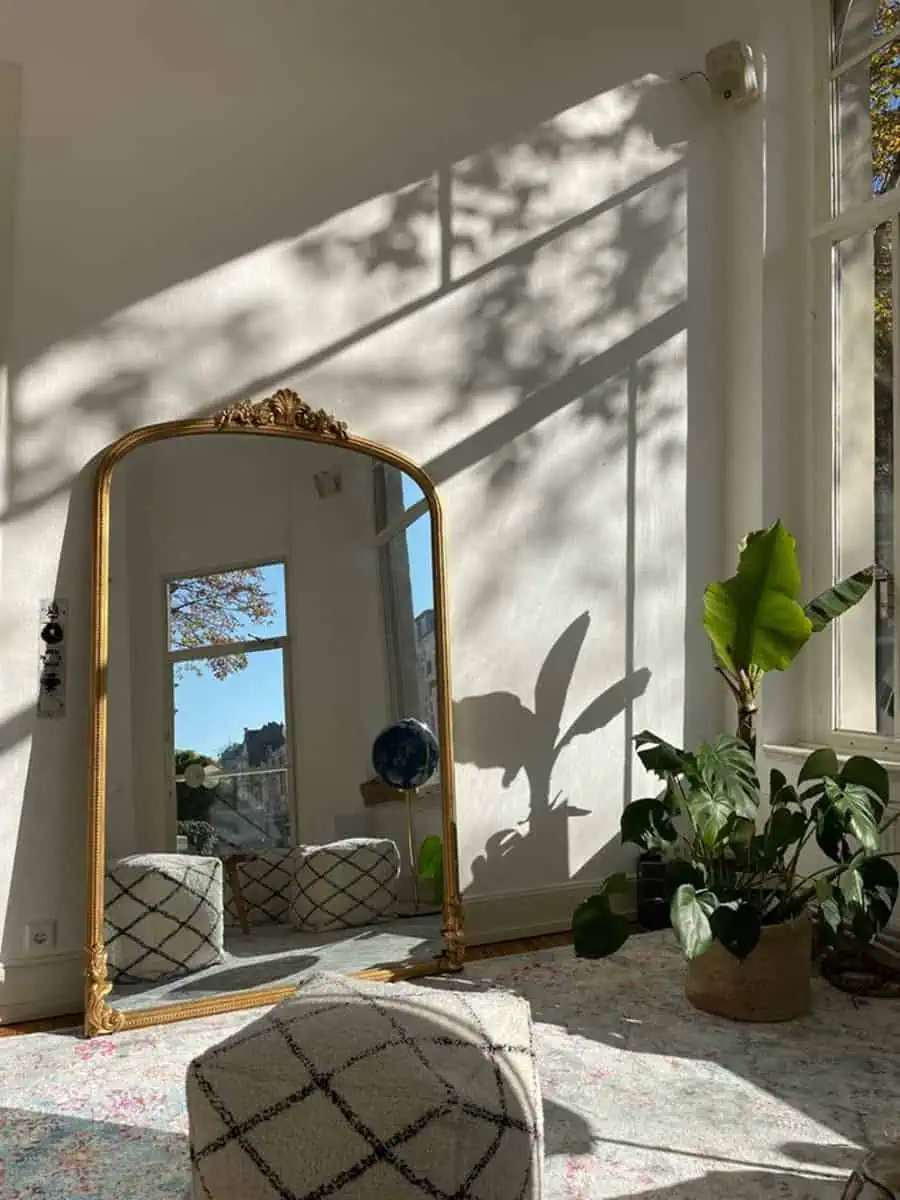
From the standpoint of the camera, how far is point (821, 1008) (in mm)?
3658

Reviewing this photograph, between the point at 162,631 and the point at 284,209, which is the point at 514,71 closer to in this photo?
the point at 284,209

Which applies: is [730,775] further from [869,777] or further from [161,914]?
[161,914]

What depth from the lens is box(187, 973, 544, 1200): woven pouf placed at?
1926 mm

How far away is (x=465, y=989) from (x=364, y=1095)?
6.40 ft

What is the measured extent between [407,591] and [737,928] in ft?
5.51

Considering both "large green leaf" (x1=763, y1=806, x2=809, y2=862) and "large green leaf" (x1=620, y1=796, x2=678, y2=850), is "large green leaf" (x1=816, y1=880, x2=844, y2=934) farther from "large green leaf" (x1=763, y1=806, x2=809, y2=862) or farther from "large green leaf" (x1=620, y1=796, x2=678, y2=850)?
"large green leaf" (x1=620, y1=796, x2=678, y2=850)

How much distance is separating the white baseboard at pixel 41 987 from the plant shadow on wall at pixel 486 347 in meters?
0.07

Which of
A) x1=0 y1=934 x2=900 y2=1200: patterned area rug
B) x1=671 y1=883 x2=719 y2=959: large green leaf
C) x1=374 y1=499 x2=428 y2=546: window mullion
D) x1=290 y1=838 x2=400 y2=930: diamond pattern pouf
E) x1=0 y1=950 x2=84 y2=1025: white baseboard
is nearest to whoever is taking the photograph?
x1=0 y1=934 x2=900 y2=1200: patterned area rug

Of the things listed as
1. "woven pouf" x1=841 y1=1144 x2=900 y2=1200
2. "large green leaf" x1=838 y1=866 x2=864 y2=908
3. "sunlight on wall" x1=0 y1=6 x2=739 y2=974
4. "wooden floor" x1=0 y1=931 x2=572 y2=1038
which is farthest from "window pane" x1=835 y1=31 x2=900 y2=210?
"woven pouf" x1=841 y1=1144 x2=900 y2=1200

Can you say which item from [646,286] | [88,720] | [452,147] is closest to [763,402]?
[646,286]

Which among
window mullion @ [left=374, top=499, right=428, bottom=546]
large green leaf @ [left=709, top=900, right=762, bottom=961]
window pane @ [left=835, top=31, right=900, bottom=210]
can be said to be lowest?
large green leaf @ [left=709, top=900, right=762, bottom=961]

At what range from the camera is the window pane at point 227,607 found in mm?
3748

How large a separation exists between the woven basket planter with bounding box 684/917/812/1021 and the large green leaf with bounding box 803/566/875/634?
1126 millimetres

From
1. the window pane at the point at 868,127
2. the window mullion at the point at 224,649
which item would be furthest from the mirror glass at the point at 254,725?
the window pane at the point at 868,127
